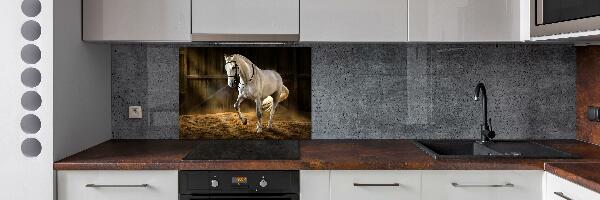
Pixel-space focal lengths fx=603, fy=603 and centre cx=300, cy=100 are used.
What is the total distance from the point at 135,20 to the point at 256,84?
691mm

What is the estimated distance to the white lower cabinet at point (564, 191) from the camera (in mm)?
2006

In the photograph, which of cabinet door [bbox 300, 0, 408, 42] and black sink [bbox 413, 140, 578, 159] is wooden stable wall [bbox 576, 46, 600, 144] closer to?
black sink [bbox 413, 140, 578, 159]

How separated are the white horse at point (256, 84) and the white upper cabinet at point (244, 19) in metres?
0.33

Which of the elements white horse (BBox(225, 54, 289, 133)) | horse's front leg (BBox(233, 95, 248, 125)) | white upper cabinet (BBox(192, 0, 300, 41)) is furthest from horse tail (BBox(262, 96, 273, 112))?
white upper cabinet (BBox(192, 0, 300, 41))

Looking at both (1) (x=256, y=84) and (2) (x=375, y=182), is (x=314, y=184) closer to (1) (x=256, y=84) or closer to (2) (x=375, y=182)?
(2) (x=375, y=182)

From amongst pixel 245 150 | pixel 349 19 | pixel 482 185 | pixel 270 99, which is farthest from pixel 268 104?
pixel 482 185

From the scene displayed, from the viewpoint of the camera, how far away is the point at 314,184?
2408 mm

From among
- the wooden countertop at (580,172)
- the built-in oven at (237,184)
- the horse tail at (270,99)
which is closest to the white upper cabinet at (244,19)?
the horse tail at (270,99)

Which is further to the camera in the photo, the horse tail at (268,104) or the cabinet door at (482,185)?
the horse tail at (268,104)

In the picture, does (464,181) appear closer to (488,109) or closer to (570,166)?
(570,166)

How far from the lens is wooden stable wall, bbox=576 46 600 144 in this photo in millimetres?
2898

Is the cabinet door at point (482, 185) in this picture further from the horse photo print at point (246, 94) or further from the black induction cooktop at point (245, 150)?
the horse photo print at point (246, 94)

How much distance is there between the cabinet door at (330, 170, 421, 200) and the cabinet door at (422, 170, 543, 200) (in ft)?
0.17
